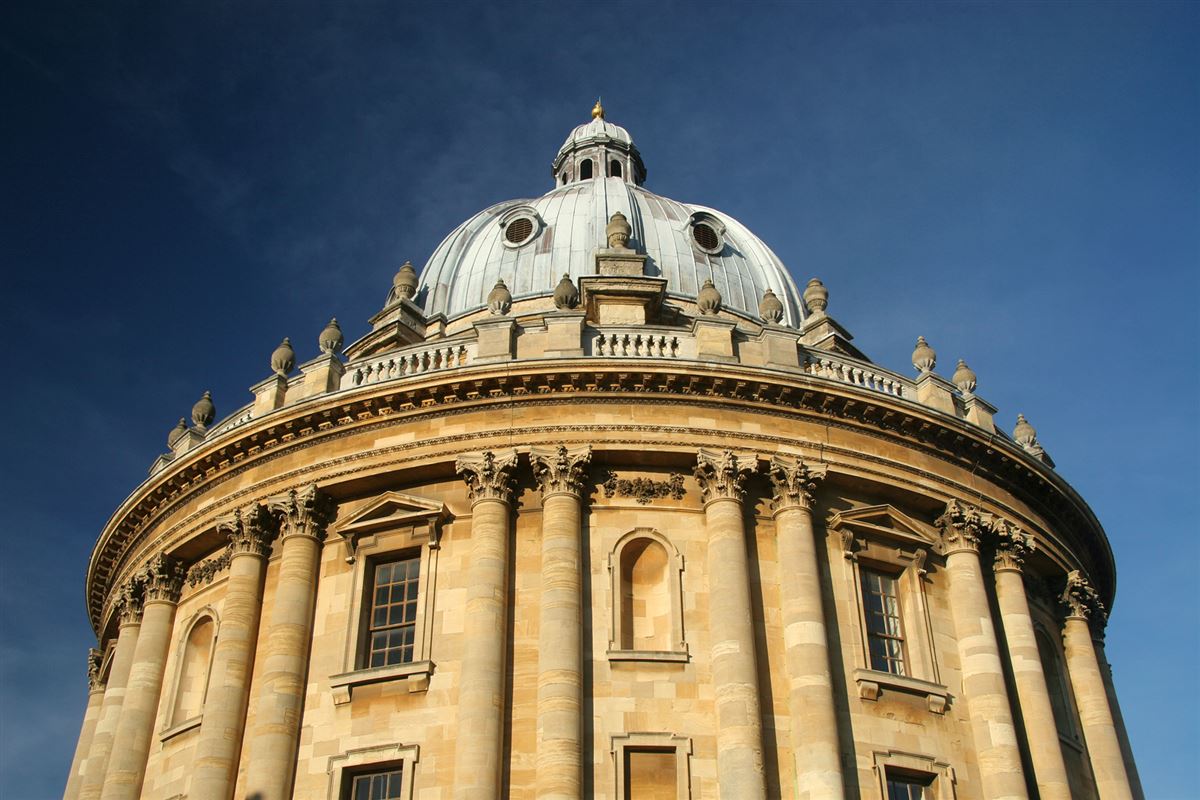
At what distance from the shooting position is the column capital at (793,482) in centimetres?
2559

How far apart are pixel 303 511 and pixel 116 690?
7.35 m

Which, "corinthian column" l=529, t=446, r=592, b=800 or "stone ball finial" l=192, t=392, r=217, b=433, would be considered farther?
"stone ball finial" l=192, t=392, r=217, b=433

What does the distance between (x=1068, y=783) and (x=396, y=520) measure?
14.9m

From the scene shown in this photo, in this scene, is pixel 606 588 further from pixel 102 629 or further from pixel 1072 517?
pixel 102 629

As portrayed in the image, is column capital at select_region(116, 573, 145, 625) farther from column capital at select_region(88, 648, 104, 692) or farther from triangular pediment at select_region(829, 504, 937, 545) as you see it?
triangular pediment at select_region(829, 504, 937, 545)

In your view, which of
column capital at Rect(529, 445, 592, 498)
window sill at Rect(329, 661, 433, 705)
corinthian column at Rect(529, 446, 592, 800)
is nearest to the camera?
corinthian column at Rect(529, 446, 592, 800)

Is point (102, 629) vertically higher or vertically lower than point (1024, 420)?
lower

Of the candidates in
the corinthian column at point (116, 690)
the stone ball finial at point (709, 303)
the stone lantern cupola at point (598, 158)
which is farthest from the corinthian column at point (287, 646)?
the stone lantern cupola at point (598, 158)

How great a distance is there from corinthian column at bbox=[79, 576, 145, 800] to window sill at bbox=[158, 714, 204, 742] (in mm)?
1826

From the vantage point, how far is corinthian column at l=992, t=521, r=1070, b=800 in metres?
25.2

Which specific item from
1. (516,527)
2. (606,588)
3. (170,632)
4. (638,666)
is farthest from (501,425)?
(170,632)

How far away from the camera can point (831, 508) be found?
26.4 metres

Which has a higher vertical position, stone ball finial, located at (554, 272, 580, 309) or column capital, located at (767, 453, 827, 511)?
stone ball finial, located at (554, 272, 580, 309)

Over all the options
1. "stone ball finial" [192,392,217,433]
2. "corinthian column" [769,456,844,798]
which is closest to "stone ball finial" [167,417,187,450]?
"stone ball finial" [192,392,217,433]
